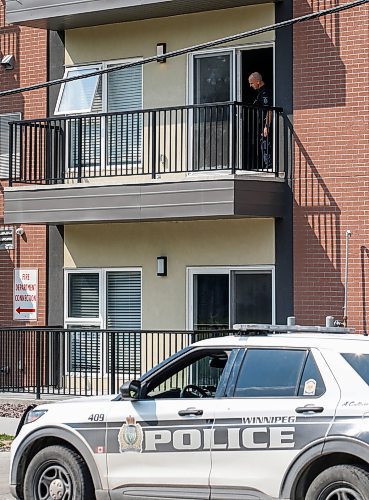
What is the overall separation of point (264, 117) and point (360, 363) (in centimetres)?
940

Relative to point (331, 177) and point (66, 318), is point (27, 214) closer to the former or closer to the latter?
point (66, 318)

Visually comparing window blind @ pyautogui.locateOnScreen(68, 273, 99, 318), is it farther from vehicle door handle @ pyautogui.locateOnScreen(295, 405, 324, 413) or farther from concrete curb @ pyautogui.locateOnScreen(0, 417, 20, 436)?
vehicle door handle @ pyautogui.locateOnScreen(295, 405, 324, 413)

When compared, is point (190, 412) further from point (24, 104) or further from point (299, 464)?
point (24, 104)

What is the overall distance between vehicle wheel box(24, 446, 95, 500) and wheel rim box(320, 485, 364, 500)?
2309 millimetres

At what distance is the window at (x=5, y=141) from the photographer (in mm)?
21828

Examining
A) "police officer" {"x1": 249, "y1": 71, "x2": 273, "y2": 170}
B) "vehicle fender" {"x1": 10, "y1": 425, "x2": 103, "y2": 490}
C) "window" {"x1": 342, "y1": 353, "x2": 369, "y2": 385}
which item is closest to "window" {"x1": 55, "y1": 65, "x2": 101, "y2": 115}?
"police officer" {"x1": 249, "y1": 71, "x2": 273, "y2": 170}

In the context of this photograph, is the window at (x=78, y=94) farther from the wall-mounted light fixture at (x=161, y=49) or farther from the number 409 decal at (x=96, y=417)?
the number 409 decal at (x=96, y=417)

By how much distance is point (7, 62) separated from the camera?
70.7 ft

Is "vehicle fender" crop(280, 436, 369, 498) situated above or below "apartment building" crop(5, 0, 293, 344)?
below

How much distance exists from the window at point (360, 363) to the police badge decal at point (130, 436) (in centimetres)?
192

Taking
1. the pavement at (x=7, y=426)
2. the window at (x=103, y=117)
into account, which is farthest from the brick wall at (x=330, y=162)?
the pavement at (x=7, y=426)

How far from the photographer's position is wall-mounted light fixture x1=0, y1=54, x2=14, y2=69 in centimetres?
2153

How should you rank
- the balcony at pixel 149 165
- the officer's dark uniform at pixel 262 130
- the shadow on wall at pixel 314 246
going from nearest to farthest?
the shadow on wall at pixel 314 246 < the balcony at pixel 149 165 < the officer's dark uniform at pixel 262 130

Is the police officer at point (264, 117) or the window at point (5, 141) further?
the window at point (5, 141)
